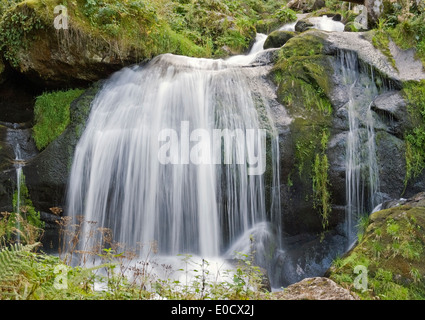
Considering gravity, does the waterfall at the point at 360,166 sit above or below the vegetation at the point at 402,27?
below

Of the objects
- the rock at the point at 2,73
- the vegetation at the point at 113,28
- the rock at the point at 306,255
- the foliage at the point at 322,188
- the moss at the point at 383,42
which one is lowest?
the rock at the point at 306,255

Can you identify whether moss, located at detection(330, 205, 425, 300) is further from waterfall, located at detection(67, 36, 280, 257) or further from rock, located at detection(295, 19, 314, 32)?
rock, located at detection(295, 19, 314, 32)

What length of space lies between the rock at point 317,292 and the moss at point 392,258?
292mm

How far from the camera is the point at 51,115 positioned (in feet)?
25.4

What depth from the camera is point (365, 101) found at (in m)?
6.88

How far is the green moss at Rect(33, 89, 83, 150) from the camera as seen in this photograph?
745 cm

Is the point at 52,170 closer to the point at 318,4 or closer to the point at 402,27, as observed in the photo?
the point at 402,27

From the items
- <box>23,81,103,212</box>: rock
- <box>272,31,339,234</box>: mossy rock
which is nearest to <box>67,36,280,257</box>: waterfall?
<box>23,81,103,212</box>: rock

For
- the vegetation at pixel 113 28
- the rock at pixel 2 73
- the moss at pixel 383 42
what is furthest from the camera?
the rock at pixel 2 73

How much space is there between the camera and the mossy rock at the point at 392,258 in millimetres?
3850

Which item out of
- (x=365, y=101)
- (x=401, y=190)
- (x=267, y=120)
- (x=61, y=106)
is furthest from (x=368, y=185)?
(x=61, y=106)

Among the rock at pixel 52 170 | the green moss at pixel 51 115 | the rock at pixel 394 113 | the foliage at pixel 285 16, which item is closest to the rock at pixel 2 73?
the green moss at pixel 51 115

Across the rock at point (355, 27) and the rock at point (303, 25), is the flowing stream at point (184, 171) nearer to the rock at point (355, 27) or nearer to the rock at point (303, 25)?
the rock at point (355, 27)

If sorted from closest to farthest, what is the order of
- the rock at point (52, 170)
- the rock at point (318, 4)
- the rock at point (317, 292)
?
1. the rock at point (317, 292)
2. the rock at point (52, 170)
3. the rock at point (318, 4)
